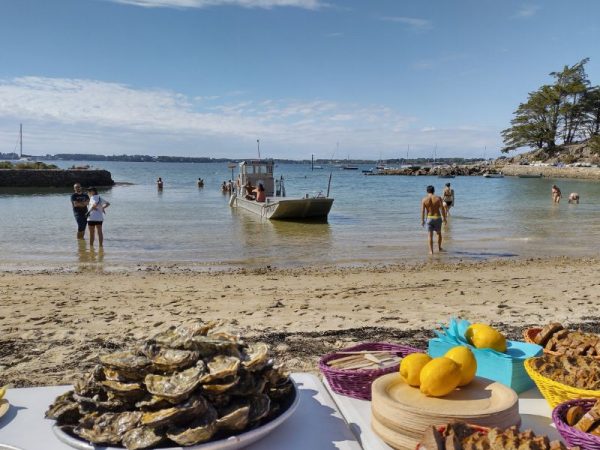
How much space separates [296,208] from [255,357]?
22526 mm

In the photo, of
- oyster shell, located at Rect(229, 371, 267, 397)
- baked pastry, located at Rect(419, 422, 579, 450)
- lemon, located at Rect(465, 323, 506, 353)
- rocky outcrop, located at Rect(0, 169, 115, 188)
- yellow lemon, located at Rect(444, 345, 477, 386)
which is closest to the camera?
baked pastry, located at Rect(419, 422, 579, 450)

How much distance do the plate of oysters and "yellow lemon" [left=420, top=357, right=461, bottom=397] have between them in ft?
2.11

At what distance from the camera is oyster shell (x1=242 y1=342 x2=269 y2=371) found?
8.25 ft

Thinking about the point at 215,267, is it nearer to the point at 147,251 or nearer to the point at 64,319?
the point at 147,251

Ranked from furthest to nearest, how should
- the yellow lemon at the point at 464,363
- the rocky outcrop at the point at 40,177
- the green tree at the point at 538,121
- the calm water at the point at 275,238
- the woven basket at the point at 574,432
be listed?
the green tree at the point at 538,121, the rocky outcrop at the point at 40,177, the calm water at the point at 275,238, the yellow lemon at the point at 464,363, the woven basket at the point at 574,432

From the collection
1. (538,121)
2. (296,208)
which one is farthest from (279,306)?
(538,121)

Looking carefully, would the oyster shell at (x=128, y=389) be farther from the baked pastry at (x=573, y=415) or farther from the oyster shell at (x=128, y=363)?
the baked pastry at (x=573, y=415)

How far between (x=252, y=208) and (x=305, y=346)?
22.4 meters

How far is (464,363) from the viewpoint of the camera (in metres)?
2.73

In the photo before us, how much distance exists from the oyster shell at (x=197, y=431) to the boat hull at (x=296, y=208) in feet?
72.9

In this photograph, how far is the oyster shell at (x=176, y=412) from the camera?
227 centimetres

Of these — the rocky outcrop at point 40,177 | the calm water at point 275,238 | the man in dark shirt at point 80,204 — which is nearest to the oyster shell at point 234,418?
the calm water at point 275,238

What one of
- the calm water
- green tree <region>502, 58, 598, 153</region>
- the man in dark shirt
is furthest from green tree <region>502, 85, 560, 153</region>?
the man in dark shirt

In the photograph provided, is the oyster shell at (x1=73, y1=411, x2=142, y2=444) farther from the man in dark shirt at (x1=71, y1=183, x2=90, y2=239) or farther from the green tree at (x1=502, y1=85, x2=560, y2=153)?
the green tree at (x1=502, y1=85, x2=560, y2=153)
